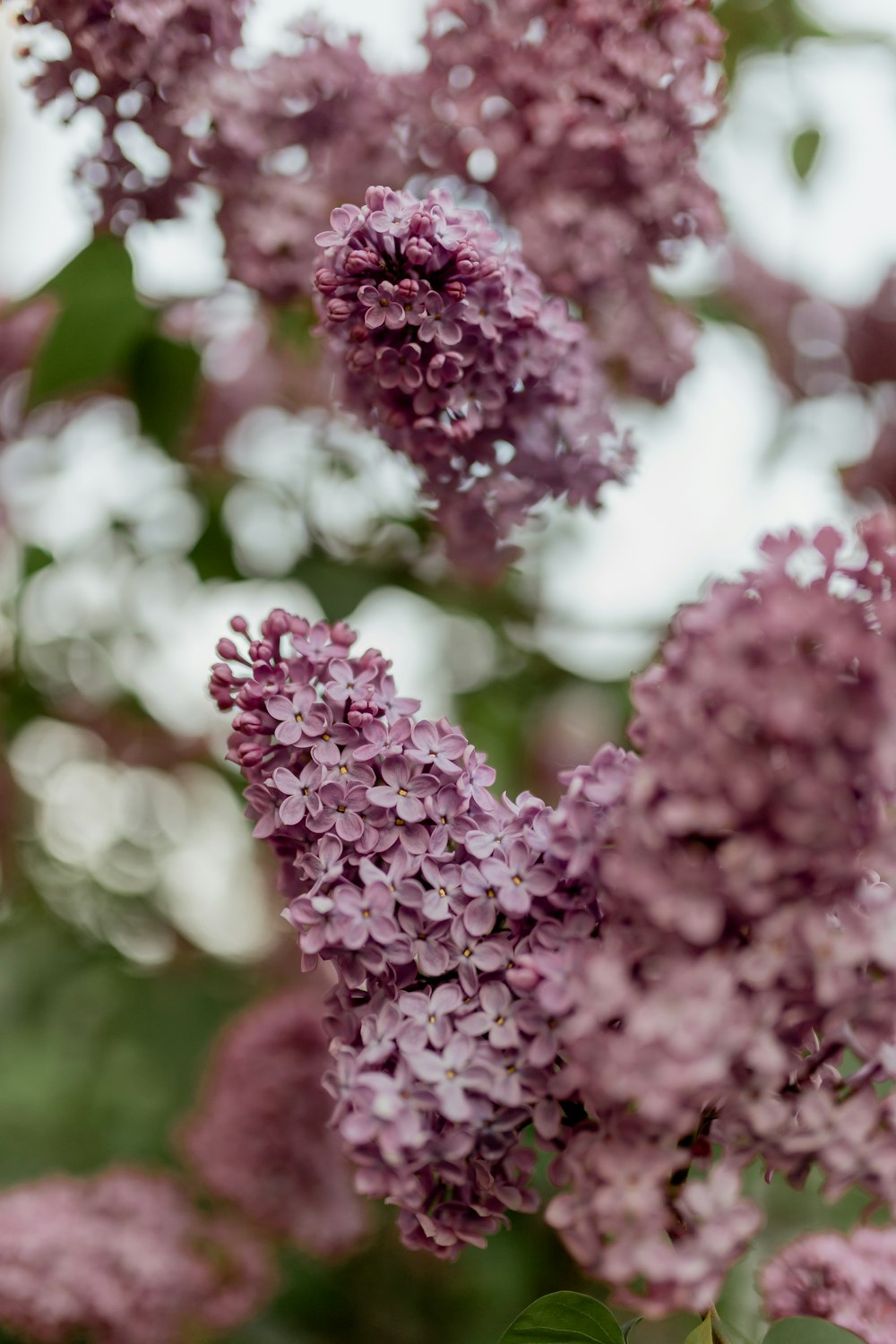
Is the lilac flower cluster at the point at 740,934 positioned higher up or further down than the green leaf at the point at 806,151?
higher up

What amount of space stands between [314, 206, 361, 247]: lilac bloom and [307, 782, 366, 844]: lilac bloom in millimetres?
327

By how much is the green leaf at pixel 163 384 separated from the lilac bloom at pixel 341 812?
0.77 m

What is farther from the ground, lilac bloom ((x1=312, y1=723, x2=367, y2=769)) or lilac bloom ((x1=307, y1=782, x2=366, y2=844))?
lilac bloom ((x1=312, y1=723, x2=367, y2=769))

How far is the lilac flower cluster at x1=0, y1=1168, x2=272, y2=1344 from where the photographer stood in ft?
3.60

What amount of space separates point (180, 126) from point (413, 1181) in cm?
79

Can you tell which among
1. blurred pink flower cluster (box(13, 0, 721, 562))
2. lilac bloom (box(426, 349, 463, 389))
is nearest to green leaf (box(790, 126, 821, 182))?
blurred pink flower cluster (box(13, 0, 721, 562))

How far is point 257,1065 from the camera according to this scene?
1361 millimetres

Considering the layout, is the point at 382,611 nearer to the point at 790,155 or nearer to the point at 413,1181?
the point at 790,155

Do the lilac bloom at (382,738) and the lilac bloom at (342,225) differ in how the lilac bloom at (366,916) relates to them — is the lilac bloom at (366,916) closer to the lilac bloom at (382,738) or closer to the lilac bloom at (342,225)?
the lilac bloom at (382,738)

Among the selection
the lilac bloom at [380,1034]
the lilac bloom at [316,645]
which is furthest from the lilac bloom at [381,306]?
the lilac bloom at [380,1034]

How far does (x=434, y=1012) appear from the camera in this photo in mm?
642

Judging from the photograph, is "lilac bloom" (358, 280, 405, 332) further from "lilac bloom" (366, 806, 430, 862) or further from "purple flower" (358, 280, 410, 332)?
"lilac bloom" (366, 806, 430, 862)

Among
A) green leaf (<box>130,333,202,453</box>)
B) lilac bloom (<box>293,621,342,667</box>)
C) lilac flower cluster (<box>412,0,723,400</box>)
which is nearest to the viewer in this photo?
lilac bloom (<box>293,621,342,667</box>)

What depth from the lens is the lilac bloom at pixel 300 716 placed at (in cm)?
70
